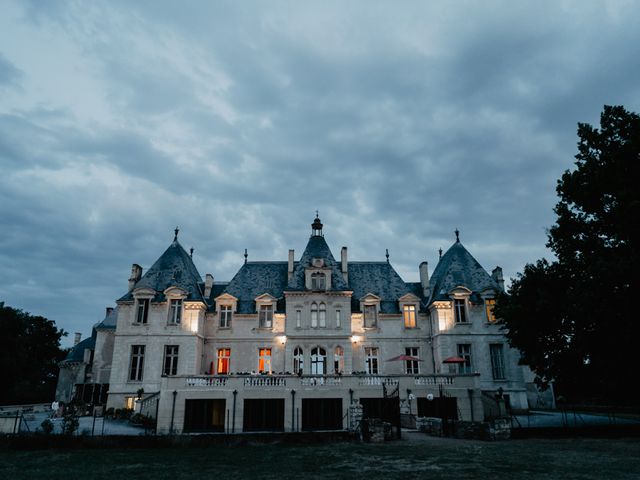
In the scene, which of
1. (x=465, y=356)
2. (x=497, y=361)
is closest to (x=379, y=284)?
(x=465, y=356)

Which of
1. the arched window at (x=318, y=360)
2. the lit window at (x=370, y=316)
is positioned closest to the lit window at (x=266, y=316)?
the arched window at (x=318, y=360)

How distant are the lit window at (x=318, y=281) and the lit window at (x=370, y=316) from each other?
4.48 meters

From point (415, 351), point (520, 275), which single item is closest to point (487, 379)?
point (415, 351)

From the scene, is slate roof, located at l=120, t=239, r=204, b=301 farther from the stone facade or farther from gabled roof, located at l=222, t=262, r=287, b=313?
gabled roof, located at l=222, t=262, r=287, b=313

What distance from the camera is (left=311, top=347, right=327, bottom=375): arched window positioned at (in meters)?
36.4

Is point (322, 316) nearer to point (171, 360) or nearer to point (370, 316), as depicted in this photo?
point (370, 316)

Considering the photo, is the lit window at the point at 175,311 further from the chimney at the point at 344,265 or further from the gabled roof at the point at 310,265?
the chimney at the point at 344,265

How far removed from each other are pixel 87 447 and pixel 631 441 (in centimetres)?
2591

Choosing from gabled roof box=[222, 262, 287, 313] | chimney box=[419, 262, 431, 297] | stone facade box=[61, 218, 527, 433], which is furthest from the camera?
chimney box=[419, 262, 431, 297]

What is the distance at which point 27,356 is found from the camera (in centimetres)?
6309

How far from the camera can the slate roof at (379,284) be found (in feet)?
130

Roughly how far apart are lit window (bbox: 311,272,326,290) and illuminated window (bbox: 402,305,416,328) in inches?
303

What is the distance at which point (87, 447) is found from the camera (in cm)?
2075

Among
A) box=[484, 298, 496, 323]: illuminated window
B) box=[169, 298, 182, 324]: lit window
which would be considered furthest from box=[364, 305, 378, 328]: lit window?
box=[169, 298, 182, 324]: lit window
